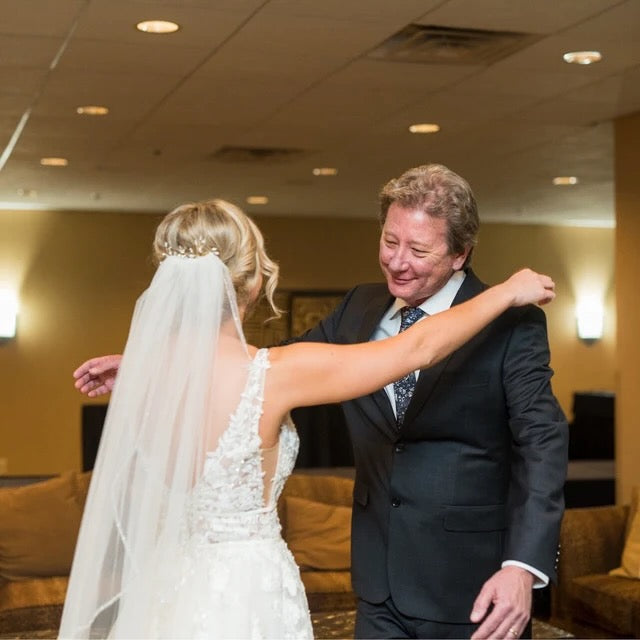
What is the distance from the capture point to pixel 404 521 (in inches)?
116

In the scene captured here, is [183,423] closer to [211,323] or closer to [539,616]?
[211,323]

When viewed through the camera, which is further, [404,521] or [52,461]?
[52,461]

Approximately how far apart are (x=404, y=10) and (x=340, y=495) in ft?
9.32

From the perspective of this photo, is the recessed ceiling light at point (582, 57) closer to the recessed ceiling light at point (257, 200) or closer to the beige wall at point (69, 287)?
the recessed ceiling light at point (257, 200)

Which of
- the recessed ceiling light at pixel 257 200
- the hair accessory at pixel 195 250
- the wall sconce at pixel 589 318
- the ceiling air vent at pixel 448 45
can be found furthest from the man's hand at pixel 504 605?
the wall sconce at pixel 589 318

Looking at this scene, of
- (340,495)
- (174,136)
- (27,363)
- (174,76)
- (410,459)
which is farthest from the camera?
(27,363)

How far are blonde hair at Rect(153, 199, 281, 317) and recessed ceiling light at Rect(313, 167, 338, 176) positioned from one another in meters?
7.09

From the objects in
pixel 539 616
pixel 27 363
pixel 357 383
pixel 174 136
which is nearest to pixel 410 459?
pixel 357 383

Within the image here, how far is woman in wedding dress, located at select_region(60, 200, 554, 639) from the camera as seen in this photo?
8.32ft

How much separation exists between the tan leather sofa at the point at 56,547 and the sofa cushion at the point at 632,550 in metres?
1.34

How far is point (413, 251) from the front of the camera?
289 cm

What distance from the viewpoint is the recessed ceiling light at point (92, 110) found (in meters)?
7.01

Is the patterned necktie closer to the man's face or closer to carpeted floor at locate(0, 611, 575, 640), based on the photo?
the man's face

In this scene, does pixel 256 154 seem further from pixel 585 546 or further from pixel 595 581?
pixel 595 581
